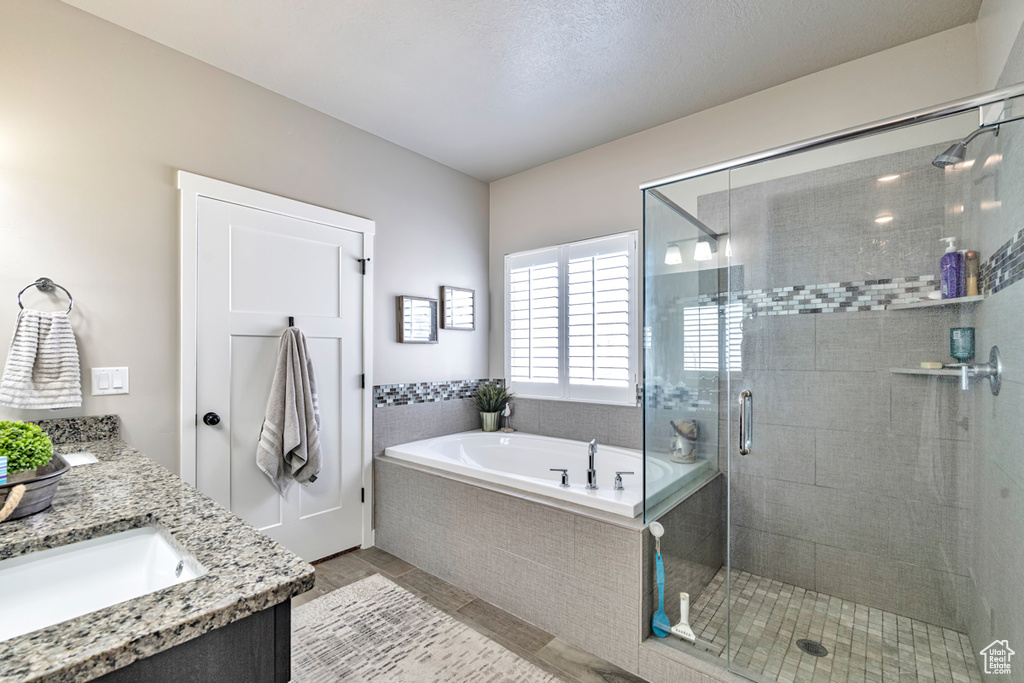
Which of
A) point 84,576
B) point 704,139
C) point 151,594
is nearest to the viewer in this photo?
point 151,594

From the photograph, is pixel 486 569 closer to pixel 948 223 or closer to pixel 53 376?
pixel 53 376

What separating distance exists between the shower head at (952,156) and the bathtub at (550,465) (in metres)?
1.38

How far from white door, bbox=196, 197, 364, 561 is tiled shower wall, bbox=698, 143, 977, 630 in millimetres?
2080

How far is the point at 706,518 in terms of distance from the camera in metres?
2.14

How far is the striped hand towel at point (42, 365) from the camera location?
1818 mm

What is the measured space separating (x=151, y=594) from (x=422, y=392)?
265 cm

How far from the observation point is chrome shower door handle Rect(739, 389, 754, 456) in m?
1.97

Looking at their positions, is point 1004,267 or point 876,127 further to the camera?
point 876,127

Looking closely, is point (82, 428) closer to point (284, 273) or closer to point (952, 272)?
point (284, 273)

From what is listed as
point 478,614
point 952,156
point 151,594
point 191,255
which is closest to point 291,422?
point 191,255

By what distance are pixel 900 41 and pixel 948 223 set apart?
49.3 inches

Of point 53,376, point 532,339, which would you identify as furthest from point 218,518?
point 532,339

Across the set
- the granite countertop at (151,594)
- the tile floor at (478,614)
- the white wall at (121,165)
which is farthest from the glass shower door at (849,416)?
the white wall at (121,165)

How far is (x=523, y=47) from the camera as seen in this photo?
227 cm
